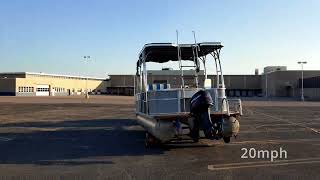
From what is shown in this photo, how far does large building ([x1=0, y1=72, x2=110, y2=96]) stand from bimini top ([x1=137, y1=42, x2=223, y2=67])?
4954 inches

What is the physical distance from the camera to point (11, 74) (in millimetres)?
161250

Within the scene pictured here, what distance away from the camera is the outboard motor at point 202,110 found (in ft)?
42.1

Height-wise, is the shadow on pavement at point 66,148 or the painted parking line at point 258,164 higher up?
the shadow on pavement at point 66,148

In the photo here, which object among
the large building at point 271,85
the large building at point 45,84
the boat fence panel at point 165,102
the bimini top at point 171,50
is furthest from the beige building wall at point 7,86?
the boat fence panel at point 165,102

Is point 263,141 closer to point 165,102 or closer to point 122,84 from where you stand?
point 165,102

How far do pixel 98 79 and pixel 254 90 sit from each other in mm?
61501

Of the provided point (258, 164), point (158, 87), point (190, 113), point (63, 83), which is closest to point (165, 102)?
point (190, 113)

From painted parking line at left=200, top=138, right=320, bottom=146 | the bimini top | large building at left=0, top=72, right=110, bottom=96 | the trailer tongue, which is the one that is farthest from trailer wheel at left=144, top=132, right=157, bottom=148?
large building at left=0, top=72, right=110, bottom=96

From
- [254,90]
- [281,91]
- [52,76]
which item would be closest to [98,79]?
[52,76]

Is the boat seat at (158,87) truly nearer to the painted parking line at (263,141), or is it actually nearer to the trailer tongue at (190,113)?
the trailer tongue at (190,113)

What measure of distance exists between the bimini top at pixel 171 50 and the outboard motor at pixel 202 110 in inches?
119

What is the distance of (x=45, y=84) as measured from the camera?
15400cm

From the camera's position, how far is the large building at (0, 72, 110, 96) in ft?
456

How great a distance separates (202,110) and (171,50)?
3797 mm
